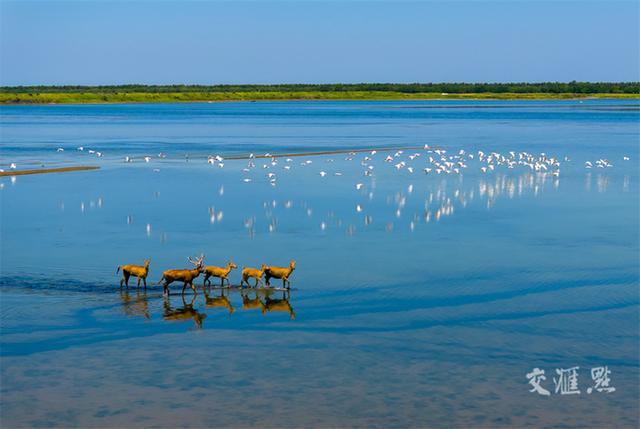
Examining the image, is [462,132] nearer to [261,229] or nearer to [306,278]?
[261,229]

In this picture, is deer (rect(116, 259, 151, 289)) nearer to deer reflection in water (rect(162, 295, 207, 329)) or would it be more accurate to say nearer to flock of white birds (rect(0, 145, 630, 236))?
deer reflection in water (rect(162, 295, 207, 329))

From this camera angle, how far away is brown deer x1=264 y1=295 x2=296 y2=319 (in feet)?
54.4

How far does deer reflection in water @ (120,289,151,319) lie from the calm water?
8 cm

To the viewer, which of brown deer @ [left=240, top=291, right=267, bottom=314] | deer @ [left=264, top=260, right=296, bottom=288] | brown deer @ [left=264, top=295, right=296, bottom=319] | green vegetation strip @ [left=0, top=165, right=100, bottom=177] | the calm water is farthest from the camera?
green vegetation strip @ [left=0, top=165, right=100, bottom=177]

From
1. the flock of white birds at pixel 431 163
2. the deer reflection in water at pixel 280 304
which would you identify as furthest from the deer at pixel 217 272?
the flock of white birds at pixel 431 163

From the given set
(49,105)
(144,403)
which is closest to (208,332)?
(144,403)

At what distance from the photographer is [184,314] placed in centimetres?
1650

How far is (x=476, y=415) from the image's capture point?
11.8m

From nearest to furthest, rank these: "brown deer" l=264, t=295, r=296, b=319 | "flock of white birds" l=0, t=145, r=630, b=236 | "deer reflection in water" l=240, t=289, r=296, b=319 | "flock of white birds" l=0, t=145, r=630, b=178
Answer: "brown deer" l=264, t=295, r=296, b=319
"deer reflection in water" l=240, t=289, r=296, b=319
"flock of white birds" l=0, t=145, r=630, b=236
"flock of white birds" l=0, t=145, r=630, b=178

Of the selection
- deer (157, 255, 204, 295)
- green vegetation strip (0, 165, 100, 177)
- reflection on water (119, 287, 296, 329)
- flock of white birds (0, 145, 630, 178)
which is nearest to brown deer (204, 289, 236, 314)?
reflection on water (119, 287, 296, 329)

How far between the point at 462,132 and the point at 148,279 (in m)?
61.0

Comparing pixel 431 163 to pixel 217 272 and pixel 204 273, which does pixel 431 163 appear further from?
pixel 217 272

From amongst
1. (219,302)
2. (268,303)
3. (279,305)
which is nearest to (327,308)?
(279,305)

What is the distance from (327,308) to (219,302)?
6.87 ft
